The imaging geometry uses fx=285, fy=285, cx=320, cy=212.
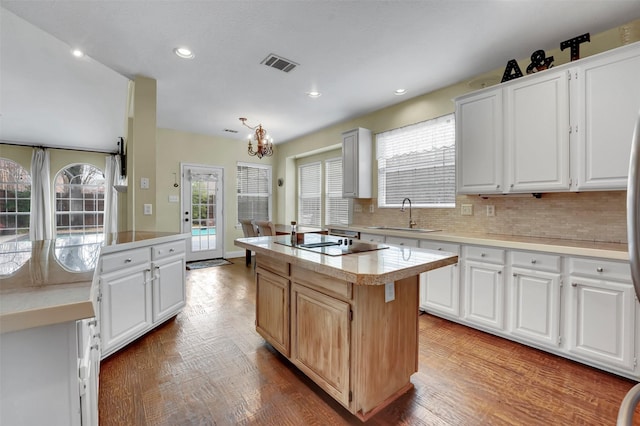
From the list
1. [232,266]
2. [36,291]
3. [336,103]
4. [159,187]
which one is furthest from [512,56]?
[159,187]

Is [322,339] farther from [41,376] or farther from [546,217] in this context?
[546,217]

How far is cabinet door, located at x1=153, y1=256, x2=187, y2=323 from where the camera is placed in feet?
8.49

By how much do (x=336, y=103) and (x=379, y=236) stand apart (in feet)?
6.61

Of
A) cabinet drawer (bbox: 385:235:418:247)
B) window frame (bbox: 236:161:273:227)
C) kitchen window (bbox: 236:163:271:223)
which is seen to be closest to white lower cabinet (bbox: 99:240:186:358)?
cabinet drawer (bbox: 385:235:418:247)

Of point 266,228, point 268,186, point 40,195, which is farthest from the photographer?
point 268,186

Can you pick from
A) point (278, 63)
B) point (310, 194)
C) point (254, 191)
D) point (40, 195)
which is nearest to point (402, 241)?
point (278, 63)

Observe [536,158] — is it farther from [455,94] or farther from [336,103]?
[336,103]

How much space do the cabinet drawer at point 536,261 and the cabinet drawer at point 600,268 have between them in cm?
9

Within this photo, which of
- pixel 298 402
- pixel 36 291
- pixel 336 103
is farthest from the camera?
pixel 336 103

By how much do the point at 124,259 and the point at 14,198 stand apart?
6.58 metres

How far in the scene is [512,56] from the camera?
2.76m

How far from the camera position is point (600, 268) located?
1987mm

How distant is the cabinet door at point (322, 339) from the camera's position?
5.17 ft

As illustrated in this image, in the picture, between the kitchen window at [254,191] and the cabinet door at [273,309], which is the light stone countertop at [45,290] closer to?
the cabinet door at [273,309]
